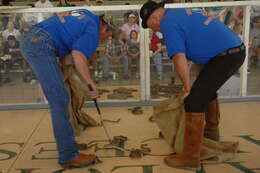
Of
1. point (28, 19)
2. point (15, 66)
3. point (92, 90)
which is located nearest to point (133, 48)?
point (28, 19)

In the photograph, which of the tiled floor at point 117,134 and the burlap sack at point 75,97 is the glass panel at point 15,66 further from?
the burlap sack at point 75,97

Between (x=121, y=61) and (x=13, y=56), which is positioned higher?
(x=13, y=56)

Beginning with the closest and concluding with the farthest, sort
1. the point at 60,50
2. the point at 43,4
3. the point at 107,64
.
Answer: the point at 60,50, the point at 107,64, the point at 43,4

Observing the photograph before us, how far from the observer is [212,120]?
11.5 feet

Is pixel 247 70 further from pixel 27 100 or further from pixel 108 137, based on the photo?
pixel 27 100

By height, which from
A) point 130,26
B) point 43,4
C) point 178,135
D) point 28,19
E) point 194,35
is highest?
point 43,4

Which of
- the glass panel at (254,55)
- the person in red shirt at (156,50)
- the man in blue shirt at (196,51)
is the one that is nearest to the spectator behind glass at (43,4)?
the person in red shirt at (156,50)

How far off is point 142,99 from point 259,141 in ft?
6.49

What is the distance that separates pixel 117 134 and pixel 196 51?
1.56 m

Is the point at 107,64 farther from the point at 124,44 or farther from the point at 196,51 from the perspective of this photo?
the point at 196,51

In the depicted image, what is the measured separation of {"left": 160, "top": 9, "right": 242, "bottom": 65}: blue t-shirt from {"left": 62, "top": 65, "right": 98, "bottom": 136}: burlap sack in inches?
56.5

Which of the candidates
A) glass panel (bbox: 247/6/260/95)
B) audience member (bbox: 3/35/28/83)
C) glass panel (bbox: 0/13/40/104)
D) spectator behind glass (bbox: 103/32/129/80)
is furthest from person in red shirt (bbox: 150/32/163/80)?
audience member (bbox: 3/35/28/83)

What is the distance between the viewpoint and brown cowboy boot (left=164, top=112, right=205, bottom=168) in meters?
2.85

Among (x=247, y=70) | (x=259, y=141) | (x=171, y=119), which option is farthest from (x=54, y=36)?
(x=247, y=70)
